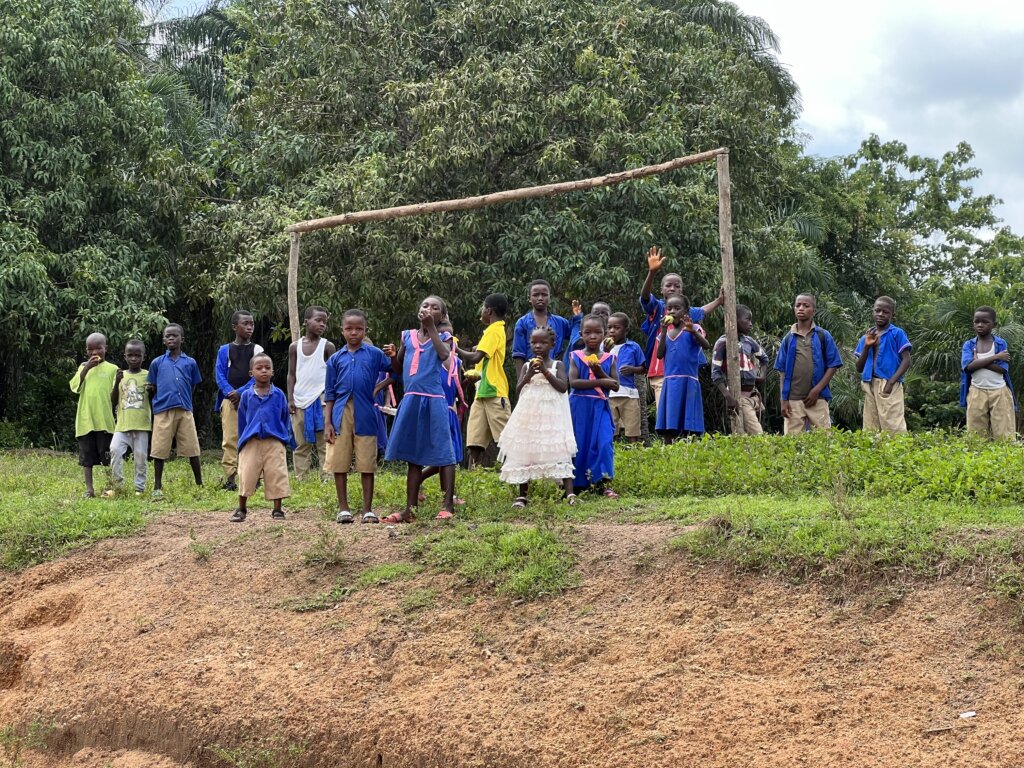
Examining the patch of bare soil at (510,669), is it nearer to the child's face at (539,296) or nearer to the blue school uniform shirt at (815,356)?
the child's face at (539,296)

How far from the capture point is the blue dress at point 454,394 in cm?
798

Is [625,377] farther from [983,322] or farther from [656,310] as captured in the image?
[983,322]

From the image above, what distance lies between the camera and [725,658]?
559 cm

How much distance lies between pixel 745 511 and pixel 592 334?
206cm

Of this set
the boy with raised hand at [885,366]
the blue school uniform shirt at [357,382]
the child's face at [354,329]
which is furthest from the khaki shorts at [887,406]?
the child's face at [354,329]

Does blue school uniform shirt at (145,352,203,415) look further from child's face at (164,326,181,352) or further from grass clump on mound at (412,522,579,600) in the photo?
grass clump on mound at (412,522,579,600)

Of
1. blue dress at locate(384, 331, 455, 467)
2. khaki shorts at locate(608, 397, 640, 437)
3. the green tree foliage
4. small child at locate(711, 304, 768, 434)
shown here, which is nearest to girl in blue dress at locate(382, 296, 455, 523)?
blue dress at locate(384, 331, 455, 467)

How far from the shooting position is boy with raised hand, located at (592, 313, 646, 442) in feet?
34.9

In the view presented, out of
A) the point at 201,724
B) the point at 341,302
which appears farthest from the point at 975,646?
the point at 341,302

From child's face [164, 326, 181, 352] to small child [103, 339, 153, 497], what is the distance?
0.27 metres

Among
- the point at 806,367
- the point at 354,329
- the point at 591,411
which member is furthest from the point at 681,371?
the point at 354,329

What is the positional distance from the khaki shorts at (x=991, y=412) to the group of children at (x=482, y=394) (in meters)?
0.01

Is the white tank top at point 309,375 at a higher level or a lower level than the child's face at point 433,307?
lower

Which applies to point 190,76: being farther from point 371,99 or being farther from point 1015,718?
point 1015,718
